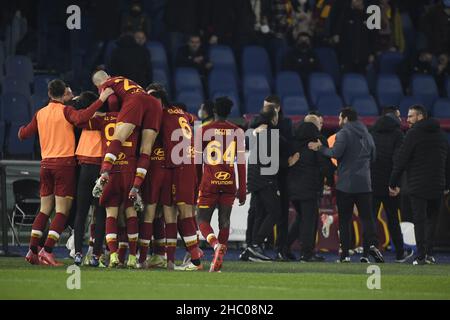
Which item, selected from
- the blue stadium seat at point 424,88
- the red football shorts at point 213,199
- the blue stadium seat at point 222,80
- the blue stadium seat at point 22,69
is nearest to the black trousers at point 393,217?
the red football shorts at point 213,199

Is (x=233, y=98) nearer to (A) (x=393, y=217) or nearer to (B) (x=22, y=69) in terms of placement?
(B) (x=22, y=69)

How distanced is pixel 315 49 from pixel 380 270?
11.0 m

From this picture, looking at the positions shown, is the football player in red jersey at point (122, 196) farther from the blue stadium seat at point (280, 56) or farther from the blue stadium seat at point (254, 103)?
the blue stadium seat at point (280, 56)

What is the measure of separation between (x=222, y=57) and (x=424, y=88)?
13.4 feet

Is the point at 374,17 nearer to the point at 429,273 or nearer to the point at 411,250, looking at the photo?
the point at 411,250

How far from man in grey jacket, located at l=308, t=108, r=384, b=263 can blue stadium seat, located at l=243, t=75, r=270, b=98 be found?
6654 mm

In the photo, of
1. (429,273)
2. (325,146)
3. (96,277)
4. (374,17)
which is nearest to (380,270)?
(429,273)

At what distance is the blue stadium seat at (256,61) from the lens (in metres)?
26.3

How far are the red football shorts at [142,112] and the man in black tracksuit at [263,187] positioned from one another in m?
3.22

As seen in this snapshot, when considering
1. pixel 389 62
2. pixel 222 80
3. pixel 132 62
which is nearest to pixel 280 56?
pixel 222 80

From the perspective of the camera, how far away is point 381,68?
1077 inches

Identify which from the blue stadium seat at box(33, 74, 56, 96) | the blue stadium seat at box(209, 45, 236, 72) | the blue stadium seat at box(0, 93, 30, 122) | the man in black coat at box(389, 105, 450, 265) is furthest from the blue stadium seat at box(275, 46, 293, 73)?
the man in black coat at box(389, 105, 450, 265)

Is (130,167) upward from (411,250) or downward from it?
upward

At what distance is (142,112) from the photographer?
50.1ft
